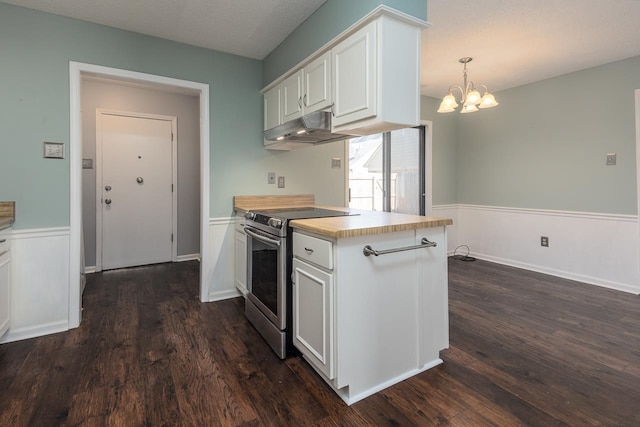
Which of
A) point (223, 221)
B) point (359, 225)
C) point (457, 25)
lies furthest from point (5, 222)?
point (457, 25)

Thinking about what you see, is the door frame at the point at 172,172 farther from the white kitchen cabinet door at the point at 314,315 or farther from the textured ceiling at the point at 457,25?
the white kitchen cabinet door at the point at 314,315

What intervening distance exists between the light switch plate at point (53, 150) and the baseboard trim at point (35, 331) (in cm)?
124

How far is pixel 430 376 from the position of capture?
1.85 metres

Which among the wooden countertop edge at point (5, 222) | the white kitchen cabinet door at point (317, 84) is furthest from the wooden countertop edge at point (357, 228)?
the wooden countertop edge at point (5, 222)

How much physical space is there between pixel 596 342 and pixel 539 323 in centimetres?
36

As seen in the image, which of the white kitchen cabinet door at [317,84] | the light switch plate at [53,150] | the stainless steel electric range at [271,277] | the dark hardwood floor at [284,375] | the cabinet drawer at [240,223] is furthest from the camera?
the cabinet drawer at [240,223]

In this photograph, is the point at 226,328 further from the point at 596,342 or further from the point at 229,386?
the point at 596,342

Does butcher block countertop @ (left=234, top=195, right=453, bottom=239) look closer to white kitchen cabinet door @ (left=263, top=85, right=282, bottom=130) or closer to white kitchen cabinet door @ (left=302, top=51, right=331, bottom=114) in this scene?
white kitchen cabinet door @ (left=302, top=51, right=331, bottom=114)

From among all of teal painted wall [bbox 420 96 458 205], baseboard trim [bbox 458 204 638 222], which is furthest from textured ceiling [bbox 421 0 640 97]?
baseboard trim [bbox 458 204 638 222]

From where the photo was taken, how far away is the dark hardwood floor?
1.53 metres

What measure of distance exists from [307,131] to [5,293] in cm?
232

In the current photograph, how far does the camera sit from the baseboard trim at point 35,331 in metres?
2.28

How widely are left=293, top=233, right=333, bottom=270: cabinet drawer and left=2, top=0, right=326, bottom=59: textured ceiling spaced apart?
5.60ft

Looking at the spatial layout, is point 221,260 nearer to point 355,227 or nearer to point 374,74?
point 355,227
